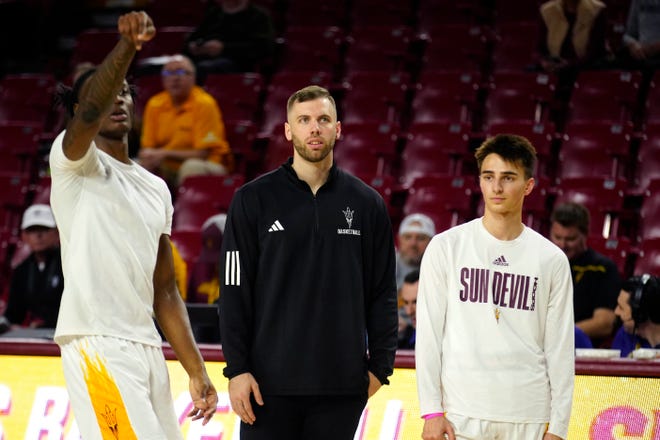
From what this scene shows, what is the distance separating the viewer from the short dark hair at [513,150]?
4414 mm

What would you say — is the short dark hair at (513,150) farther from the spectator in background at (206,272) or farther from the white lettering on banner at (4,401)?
the spectator in background at (206,272)

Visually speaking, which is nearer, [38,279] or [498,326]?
[498,326]

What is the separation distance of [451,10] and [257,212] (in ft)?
26.0

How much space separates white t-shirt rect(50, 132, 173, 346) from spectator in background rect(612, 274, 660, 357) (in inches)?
113

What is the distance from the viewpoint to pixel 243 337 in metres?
4.18

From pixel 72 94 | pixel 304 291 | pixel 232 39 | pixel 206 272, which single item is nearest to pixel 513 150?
pixel 304 291

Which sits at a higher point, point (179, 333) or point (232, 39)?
point (232, 39)

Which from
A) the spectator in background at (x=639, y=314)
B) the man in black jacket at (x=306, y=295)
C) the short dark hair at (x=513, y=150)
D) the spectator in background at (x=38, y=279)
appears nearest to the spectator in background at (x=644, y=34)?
the spectator in background at (x=639, y=314)

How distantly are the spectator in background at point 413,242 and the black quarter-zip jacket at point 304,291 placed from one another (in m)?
3.85

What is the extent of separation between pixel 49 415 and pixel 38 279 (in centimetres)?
307

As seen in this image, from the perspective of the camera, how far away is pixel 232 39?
37.3 feet

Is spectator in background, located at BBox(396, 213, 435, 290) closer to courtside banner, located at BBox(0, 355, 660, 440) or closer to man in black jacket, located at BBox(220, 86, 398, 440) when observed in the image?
courtside banner, located at BBox(0, 355, 660, 440)

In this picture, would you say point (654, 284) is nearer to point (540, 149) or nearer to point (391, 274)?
point (391, 274)

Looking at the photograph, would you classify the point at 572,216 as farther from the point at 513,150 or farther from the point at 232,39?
the point at 232,39
